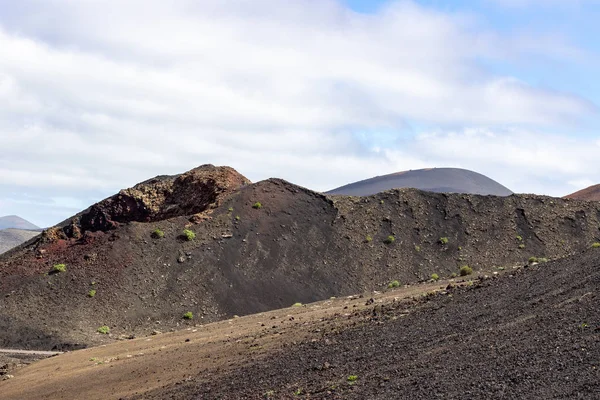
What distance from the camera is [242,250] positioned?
1804 inches

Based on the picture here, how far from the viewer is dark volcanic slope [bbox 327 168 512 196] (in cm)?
17025

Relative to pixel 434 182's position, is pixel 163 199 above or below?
below

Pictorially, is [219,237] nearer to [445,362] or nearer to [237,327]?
[237,327]

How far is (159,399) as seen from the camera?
64.8 feet

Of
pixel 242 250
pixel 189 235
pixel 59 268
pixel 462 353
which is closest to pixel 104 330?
pixel 59 268

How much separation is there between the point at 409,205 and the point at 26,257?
928 inches

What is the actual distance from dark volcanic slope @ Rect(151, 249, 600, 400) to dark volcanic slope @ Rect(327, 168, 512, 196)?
142641mm

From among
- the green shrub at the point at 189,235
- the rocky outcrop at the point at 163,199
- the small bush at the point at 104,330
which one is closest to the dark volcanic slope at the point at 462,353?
the small bush at the point at 104,330

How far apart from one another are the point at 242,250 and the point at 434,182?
435ft

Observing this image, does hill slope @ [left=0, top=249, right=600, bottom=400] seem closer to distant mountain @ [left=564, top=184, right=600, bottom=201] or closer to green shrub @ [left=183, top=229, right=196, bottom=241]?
green shrub @ [left=183, top=229, right=196, bottom=241]

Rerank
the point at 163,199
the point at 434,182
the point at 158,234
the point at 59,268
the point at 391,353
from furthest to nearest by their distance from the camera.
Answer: the point at 434,182, the point at 163,199, the point at 158,234, the point at 59,268, the point at 391,353

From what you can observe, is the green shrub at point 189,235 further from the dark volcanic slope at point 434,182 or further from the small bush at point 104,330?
the dark volcanic slope at point 434,182

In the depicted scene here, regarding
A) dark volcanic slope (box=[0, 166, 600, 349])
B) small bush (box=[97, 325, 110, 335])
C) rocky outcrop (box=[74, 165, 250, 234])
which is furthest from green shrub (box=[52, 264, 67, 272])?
rocky outcrop (box=[74, 165, 250, 234])

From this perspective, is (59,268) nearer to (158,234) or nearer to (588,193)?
(158,234)
